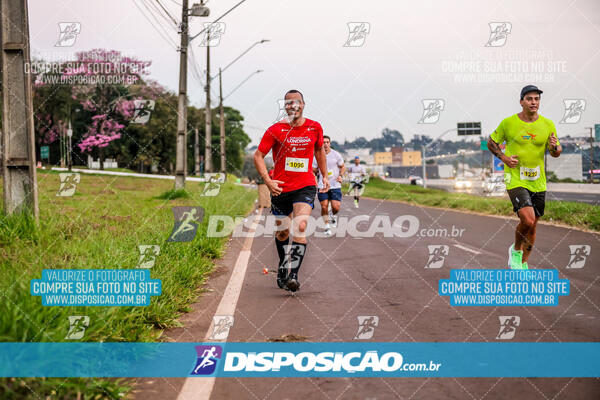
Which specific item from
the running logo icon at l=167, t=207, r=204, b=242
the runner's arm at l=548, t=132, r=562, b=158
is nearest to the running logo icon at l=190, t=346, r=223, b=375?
the running logo icon at l=167, t=207, r=204, b=242

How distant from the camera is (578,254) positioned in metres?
9.77

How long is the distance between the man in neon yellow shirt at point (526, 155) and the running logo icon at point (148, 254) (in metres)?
4.30

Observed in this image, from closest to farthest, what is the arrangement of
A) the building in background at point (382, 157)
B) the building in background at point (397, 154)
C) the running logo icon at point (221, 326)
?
1. the running logo icon at point (221, 326)
2. the building in background at point (382, 157)
3. the building in background at point (397, 154)

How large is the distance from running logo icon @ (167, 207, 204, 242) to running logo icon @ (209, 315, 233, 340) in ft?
11.2

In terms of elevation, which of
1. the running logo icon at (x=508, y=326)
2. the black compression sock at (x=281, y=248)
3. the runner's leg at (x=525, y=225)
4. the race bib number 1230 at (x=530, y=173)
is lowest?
the running logo icon at (x=508, y=326)

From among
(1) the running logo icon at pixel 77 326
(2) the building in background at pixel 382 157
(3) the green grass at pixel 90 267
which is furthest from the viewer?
(2) the building in background at pixel 382 157

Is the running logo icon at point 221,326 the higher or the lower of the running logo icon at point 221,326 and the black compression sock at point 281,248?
the lower

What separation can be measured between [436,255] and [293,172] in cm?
405

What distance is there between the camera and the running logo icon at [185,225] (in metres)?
9.30

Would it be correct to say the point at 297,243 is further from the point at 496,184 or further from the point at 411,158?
the point at 411,158

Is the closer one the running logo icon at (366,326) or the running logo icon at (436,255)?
the running logo icon at (366,326)

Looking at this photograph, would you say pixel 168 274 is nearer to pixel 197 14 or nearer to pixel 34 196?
pixel 34 196

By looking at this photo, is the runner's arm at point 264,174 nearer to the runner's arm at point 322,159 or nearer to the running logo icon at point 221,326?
the runner's arm at point 322,159

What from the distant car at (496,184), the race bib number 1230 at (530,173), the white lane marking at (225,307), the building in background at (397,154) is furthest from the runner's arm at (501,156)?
the building in background at (397,154)
